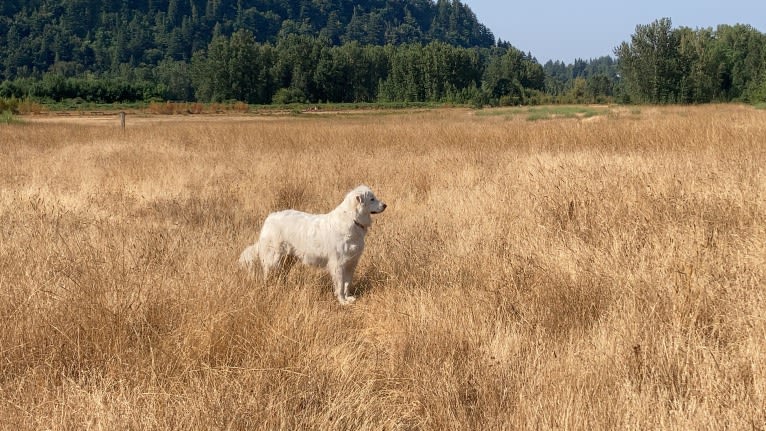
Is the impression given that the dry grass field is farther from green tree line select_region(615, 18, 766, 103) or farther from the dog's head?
green tree line select_region(615, 18, 766, 103)

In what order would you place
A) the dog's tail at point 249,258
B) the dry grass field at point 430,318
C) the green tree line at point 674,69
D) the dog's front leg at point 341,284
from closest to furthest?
the dry grass field at point 430,318, the dog's front leg at point 341,284, the dog's tail at point 249,258, the green tree line at point 674,69

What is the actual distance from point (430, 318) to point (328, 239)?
1.30 metres

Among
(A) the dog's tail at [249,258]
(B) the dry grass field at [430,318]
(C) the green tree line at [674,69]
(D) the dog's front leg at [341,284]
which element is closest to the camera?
(B) the dry grass field at [430,318]

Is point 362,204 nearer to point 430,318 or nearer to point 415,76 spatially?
point 430,318

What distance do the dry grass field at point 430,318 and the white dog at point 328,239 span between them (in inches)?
8.6

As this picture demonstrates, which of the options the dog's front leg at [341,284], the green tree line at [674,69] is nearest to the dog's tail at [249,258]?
the dog's front leg at [341,284]

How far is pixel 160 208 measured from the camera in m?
8.72

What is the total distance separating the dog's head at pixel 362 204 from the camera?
16.3 ft

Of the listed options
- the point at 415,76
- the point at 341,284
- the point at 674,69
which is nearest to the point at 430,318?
the point at 341,284

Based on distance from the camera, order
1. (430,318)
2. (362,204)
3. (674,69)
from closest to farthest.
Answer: (430,318)
(362,204)
(674,69)

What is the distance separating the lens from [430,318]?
404 cm

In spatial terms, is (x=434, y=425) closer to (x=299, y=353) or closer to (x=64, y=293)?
(x=299, y=353)

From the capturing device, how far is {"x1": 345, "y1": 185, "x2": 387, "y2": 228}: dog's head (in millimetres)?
4980

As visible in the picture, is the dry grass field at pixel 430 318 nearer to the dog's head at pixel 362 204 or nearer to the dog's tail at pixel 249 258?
the dog's tail at pixel 249 258
